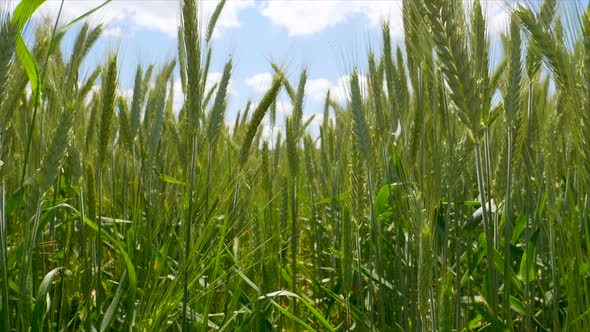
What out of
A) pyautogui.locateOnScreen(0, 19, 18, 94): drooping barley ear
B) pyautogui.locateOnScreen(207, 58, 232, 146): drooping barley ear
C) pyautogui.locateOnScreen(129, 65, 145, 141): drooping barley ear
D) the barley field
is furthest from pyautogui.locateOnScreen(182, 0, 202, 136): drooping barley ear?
pyautogui.locateOnScreen(129, 65, 145, 141): drooping barley ear

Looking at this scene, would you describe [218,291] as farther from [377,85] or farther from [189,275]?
[377,85]

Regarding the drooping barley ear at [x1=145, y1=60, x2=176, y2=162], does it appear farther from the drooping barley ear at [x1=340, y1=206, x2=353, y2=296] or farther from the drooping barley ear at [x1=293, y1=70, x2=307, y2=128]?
the drooping barley ear at [x1=340, y1=206, x2=353, y2=296]

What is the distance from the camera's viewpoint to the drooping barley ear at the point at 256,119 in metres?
2.11

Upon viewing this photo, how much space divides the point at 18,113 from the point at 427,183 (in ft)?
5.86

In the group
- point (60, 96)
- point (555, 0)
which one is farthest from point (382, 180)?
point (60, 96)

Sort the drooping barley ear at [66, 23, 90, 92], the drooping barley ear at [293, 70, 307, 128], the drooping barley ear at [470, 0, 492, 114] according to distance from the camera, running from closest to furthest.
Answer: the drooping barley ear at [470, 0, 492, 114] → the drooping barley ear at [66, 23, 90, 92] → the drooping barley ear at [293, 70, 307, 128]

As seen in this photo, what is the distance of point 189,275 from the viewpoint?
1.55m

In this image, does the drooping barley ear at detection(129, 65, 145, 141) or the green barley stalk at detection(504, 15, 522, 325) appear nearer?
the green barley stalk at detection(504, 15, 522, 325)

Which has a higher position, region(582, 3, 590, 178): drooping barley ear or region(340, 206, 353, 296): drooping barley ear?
region(582, 3, 590, 178): drooping barley ear

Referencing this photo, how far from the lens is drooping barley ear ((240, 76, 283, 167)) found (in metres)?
2.11

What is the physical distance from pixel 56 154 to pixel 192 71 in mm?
407

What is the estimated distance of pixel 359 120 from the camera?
196cm

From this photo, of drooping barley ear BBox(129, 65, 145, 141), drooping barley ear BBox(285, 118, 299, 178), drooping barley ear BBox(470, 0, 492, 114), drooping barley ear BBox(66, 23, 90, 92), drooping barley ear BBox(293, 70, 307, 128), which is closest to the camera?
drooping barley ear BBox(470, 0, 492, 114)

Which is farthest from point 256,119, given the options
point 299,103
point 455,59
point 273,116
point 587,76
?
point 273,116
